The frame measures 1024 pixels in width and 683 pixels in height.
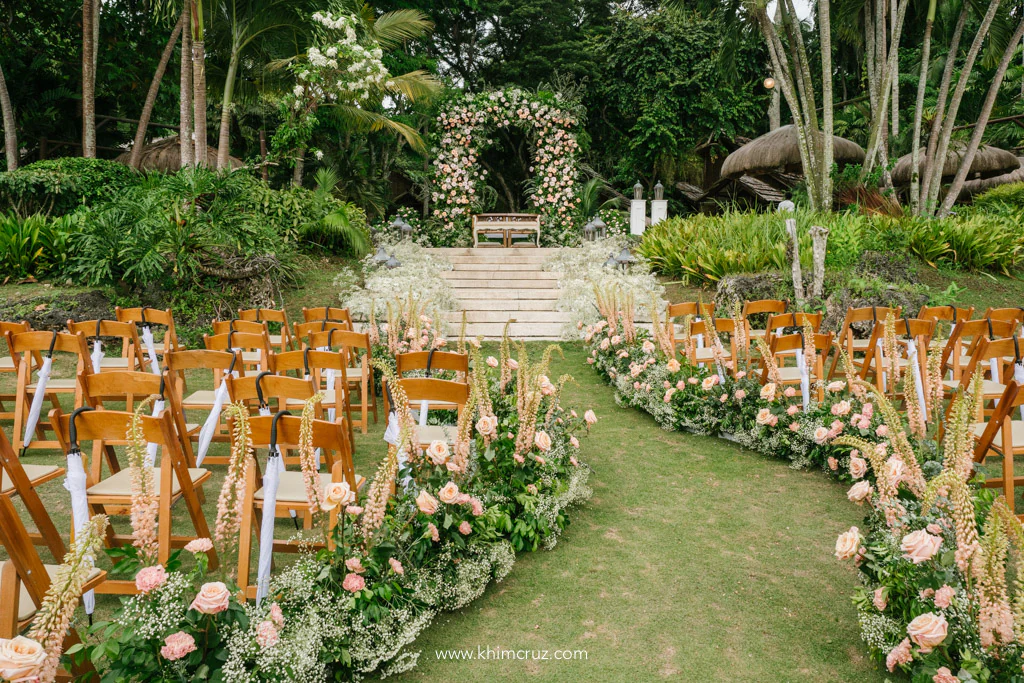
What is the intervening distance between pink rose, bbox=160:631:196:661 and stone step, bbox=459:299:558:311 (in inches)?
343

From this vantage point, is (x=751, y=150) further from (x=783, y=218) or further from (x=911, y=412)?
(x=911, y=412)

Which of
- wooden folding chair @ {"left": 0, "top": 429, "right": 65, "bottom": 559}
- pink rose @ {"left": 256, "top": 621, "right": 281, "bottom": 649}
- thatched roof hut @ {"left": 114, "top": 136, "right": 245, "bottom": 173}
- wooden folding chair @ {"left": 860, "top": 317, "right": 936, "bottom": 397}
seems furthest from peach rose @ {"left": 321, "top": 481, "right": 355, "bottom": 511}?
thatched roof hut @ {"left": 114, "top": 136, "right": 245, "bottom": 173}

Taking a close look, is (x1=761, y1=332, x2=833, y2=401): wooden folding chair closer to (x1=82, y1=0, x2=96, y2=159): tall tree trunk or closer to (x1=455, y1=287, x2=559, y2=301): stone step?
(x1=455, y1=287, x2=559, y2=301): stone step

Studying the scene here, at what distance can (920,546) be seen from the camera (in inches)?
83.7

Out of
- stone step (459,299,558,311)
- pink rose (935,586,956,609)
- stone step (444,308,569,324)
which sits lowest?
pink rose (935,586,956,609)

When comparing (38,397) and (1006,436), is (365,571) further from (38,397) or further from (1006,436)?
(38,397)

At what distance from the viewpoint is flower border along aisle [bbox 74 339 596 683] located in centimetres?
199

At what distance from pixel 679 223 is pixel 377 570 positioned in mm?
10928

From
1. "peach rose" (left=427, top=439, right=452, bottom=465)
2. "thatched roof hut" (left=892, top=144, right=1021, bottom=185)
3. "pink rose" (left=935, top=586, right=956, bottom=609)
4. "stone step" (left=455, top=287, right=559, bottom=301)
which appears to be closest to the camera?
"pink rose" (left=935, top=586, right=956, bottom=609)

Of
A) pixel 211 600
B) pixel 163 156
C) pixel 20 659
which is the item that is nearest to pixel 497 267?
pixel 163 156

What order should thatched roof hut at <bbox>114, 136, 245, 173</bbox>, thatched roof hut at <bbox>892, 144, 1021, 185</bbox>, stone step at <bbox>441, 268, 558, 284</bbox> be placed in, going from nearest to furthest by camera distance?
1. stone step at <bbox>441, 268, 558, 284</bbox>
2. thatched roof hut at <bbox>892, 144, 1021, 185</bbox>
3. thatched roof hut at <bbox>114, 136, 245, 173</bbox>

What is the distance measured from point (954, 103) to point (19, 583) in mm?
14193

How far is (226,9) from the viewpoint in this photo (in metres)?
12.1

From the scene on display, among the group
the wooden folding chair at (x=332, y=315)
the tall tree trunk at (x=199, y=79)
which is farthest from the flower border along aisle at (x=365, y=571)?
the tall tree trunk at (x=199, y=79)
